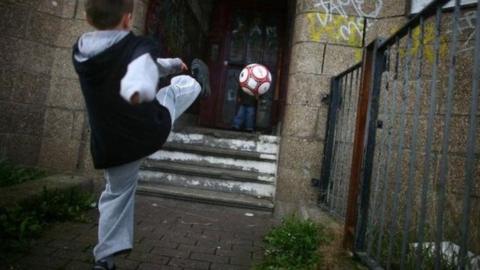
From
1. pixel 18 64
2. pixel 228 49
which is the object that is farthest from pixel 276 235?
pixel 228 49

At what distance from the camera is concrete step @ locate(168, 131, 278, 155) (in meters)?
4.86

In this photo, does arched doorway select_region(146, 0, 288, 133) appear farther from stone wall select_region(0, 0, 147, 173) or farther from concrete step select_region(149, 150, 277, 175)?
stone wall select_region(0, 0, 147, 173)

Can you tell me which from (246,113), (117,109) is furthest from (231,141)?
(117,109)

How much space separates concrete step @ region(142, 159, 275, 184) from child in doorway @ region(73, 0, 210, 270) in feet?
7.83

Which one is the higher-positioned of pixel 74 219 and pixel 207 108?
pixel 207 108

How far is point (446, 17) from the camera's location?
3.70m

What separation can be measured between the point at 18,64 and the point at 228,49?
425 centimetres

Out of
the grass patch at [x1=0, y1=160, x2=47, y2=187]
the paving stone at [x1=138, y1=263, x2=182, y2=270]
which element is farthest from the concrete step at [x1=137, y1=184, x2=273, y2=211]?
the paving stone at [x1=138, y1=263, x2=182, y2=270]

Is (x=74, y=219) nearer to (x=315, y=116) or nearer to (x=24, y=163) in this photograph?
(x=24, y=163)

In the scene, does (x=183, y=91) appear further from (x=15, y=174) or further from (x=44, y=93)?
(x=44, y=93)

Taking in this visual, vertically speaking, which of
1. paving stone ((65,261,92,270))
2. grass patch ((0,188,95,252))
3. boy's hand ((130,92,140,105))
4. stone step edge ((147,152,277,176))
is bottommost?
paving stone ((65,261,92,270))

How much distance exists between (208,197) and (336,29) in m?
2.59

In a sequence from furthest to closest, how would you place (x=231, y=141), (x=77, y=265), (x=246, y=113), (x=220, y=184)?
(x=246, y=113) < (x=231, y=141) < (x=220, y=184) < (x=77, y=265)

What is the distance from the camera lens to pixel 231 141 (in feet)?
16.3
